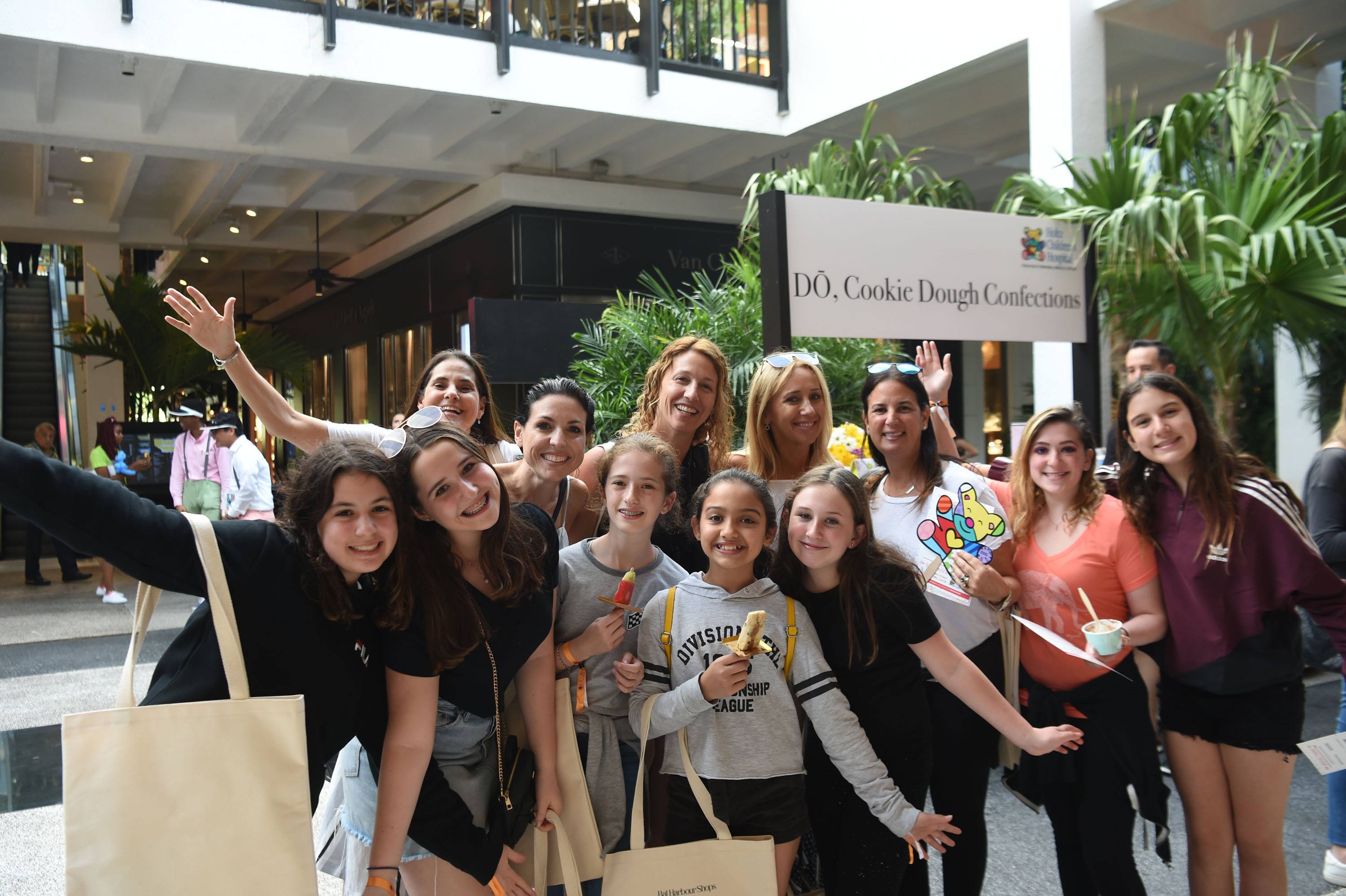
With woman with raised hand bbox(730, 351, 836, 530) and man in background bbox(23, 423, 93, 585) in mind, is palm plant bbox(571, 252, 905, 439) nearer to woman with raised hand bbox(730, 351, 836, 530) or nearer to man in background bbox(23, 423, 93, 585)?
woman with raised hand bbox(730, 351, 836, 530)

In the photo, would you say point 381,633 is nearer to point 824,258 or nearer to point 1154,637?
point 1154,637

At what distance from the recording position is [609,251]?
36.8 ft

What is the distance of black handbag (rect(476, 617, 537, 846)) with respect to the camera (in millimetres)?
2086

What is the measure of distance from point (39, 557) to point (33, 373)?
18.8 feet

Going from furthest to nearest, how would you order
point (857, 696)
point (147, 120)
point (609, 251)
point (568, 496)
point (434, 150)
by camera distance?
point (609, 251) < point (434, 150) < point (147, 120) < point (568, 496) < point (857, 696)

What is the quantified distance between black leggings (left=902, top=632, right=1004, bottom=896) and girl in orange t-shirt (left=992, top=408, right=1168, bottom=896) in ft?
0.46

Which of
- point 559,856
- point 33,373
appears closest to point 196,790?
point 559,856

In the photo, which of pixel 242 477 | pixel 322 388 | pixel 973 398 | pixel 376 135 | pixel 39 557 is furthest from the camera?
pixel 322 388

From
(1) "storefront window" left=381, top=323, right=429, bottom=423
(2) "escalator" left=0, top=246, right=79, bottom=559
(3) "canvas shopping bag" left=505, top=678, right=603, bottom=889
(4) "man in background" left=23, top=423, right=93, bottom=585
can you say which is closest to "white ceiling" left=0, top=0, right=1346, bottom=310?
(1) "storefront window" left=381, top=323, right=429, bottom=423

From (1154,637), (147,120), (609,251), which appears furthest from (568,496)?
(609,251)

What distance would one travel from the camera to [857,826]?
231 cm

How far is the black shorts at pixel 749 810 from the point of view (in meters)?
2.19

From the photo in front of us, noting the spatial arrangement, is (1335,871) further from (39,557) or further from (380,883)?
(39,557)

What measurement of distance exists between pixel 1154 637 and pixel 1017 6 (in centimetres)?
572
